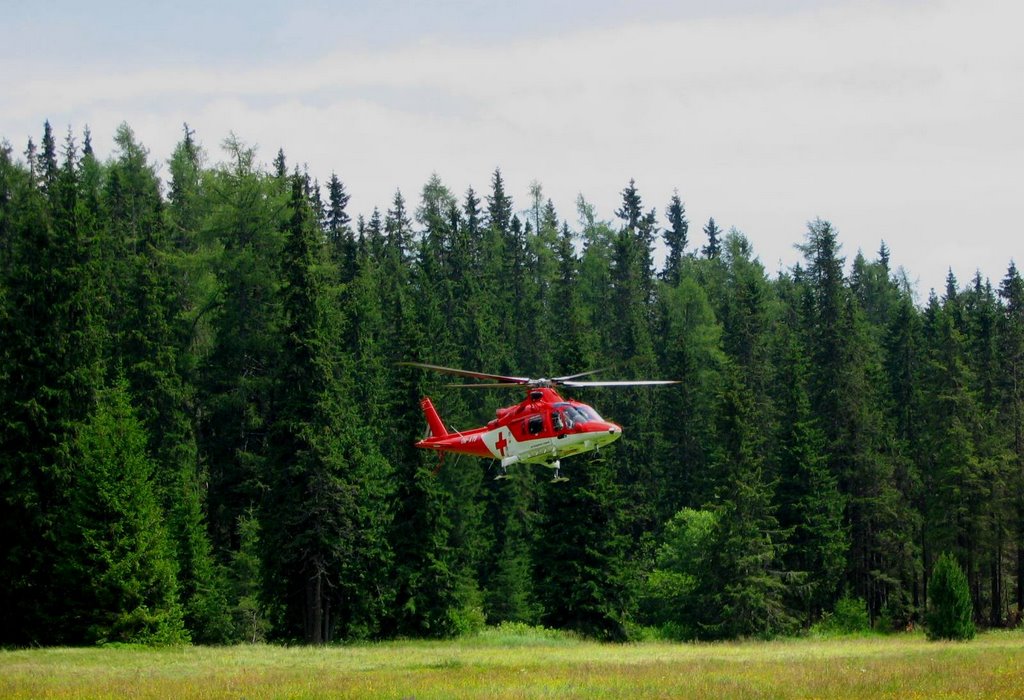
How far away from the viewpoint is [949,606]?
46.8 meters

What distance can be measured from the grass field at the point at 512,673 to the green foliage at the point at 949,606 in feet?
15.8

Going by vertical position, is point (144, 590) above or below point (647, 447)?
below

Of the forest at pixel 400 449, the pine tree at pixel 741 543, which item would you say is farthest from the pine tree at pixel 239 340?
the pine tree at pixel 741 543

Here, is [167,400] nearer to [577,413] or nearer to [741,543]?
[741,543]

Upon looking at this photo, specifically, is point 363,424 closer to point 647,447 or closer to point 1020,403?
point 647,447

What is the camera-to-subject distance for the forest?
2035 inches

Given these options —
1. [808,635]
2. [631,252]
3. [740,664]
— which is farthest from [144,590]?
[631,252]

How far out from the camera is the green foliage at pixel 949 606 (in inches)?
1831

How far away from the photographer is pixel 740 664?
115 feet

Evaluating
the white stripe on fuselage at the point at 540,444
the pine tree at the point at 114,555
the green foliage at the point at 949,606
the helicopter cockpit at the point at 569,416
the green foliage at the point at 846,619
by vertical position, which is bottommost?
the green foliage at the point at 846,619

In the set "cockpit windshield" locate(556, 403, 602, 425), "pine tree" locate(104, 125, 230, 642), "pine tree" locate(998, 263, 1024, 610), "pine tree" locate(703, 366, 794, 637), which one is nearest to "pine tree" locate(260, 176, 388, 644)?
"pine tree" locate(104, 125, 230, 642)

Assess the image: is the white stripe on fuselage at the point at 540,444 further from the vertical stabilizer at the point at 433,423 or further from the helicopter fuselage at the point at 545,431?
the vertical stabilizer at the point at 433,423

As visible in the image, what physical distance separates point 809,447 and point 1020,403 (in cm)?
1308

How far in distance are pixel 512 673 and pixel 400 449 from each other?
24.1m
